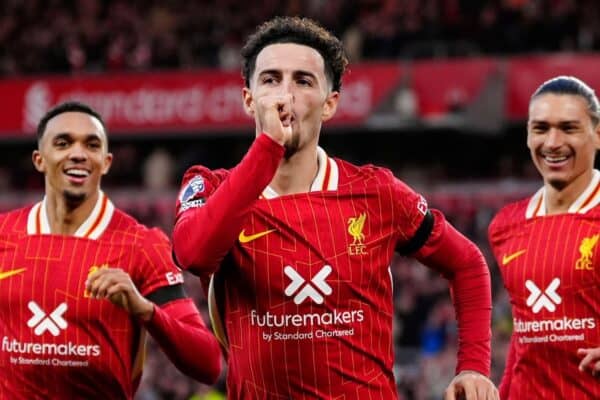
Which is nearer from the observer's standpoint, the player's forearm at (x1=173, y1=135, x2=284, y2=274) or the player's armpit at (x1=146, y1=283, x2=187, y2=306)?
the player's forearm at (x1=173, y1=135, x2=284, y2=274)

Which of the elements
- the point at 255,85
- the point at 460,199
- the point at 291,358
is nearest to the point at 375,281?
the point at 291,358

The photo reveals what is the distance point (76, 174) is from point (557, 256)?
214cm

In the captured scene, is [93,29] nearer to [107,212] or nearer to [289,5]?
[289,5]

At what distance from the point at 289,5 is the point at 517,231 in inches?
590

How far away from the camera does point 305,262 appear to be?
14.6ft

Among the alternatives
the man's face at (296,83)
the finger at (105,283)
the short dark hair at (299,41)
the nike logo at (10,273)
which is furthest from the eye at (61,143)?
the man's face at (296,83)

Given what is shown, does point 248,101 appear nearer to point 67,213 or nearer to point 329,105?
point 329,105

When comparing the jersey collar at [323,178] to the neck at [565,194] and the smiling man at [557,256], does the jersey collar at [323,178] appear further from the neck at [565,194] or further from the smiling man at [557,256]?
the neck at [565,194]

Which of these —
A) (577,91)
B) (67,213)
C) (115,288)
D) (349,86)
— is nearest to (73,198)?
(67,213)

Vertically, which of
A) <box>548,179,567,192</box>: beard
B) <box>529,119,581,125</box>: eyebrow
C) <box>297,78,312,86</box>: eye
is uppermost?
<box>529,119,581,125</box>: eyebrow

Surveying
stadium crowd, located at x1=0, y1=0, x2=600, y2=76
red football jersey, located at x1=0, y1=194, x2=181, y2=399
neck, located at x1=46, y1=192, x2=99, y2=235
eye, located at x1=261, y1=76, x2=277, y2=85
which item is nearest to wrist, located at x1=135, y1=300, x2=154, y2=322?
red football jersey, located at x1=0, y1=194, x2=181, y2=399

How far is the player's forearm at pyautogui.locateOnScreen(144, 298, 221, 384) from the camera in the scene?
17.2 ft

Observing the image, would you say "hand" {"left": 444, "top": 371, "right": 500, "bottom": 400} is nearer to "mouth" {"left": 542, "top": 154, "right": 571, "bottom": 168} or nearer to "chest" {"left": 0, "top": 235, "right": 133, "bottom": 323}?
"mouth" {"left": 542, "top": 154, "right": 571, "bottom": 168}

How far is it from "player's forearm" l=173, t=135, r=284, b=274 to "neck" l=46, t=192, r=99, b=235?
1.78m
